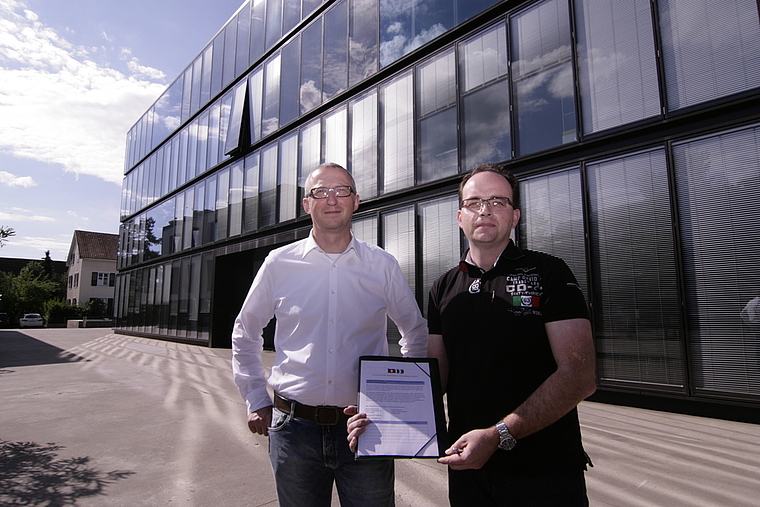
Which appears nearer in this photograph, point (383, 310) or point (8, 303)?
point (383, 310)

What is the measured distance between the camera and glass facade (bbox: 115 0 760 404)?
615 centimetres

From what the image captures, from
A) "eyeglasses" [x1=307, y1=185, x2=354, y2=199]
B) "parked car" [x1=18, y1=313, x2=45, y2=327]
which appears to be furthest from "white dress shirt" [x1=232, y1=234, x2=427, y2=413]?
"parked car" [x1=18, y1=313, x2=45, y2=327]

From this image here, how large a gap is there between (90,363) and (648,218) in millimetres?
14496

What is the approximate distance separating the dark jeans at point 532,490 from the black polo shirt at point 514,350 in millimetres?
35

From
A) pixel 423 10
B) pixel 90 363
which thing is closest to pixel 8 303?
pixel 90 363

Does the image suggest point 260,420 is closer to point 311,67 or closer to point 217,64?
point 311,67

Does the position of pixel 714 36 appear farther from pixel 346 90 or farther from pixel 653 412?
pixel 346 90

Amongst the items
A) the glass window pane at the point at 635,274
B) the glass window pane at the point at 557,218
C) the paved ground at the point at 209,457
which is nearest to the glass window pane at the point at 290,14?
the glass window pane at the point at 557,218

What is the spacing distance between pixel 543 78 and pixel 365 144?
5.26 m

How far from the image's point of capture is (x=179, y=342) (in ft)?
68.6

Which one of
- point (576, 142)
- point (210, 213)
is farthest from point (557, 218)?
point (210, 213)

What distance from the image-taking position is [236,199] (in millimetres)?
17984

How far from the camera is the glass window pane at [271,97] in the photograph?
1614cm

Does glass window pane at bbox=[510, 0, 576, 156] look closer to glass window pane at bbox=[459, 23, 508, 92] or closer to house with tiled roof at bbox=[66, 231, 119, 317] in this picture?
glass window pane at bbox=[459, 23, 508, 92]
